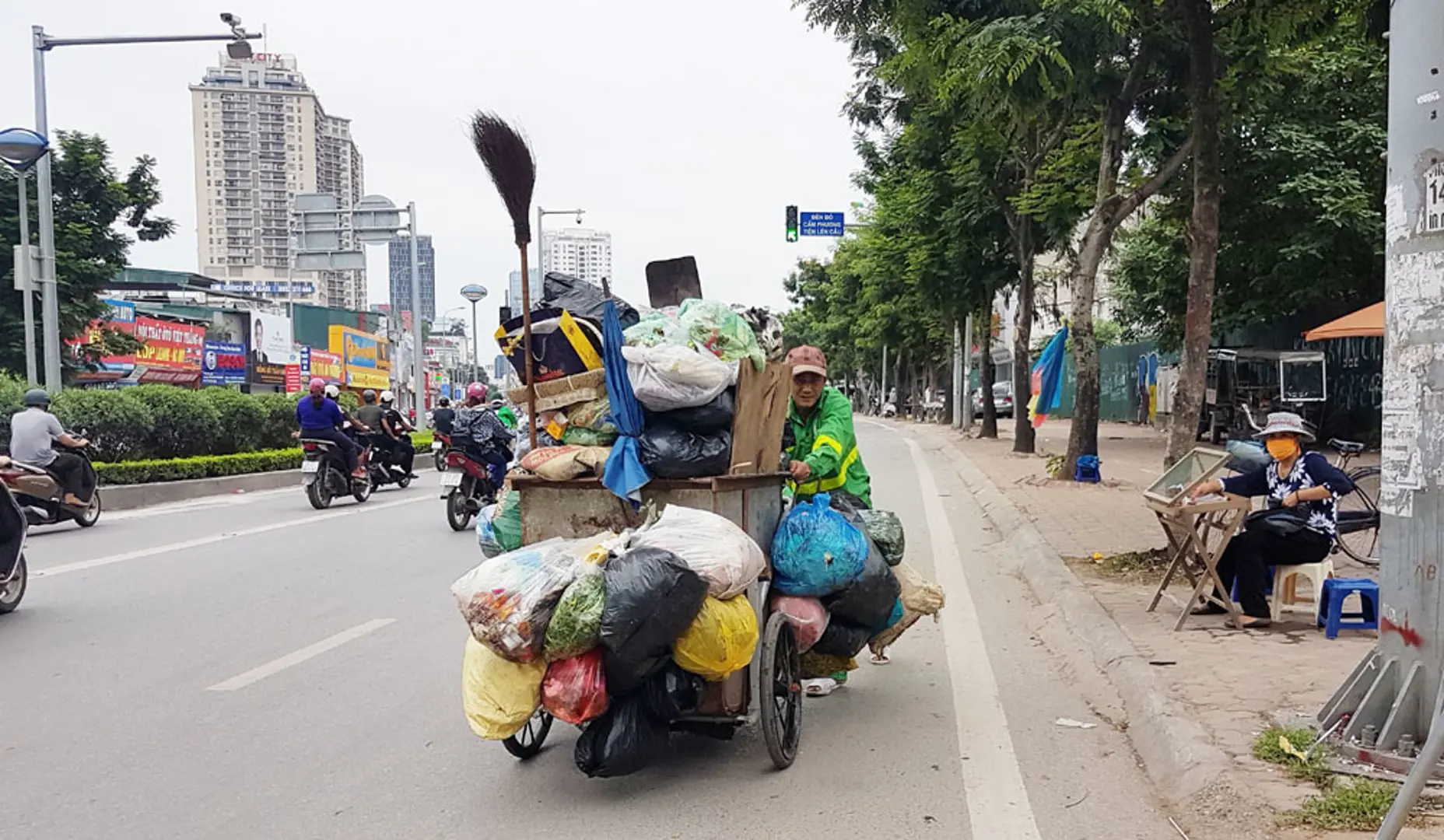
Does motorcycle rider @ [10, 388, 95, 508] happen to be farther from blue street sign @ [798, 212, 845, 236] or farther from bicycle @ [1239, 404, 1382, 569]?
blue street sign @ [798, 212, 845, 236]

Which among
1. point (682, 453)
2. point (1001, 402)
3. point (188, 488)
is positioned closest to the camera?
point (682, 453)

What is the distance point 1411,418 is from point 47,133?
17374mm

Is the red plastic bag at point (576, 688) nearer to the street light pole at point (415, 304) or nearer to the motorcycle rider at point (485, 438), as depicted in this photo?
the motorcycle rider at point (485, 438)

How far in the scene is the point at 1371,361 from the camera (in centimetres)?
2206

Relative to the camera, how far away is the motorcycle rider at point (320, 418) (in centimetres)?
1387

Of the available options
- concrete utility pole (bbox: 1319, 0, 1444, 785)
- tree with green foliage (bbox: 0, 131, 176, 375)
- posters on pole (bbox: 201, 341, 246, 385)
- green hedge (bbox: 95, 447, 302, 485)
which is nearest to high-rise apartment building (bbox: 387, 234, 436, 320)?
posters on pole (bbox: 201, 341, 246, 385)

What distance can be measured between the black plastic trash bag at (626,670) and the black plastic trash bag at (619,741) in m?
0.09

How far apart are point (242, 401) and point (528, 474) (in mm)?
16437

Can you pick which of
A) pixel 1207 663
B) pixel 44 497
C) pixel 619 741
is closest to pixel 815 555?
pixel 619 741

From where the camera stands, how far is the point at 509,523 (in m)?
4.55

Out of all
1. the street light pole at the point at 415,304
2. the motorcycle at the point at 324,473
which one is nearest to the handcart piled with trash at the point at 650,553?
the motorcycle at the point at 324,473

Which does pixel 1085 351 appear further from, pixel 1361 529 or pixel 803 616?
pixel 803 616

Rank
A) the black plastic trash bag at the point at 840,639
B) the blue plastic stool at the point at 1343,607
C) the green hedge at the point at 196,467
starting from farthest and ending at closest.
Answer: the green hedge at the point at 196,467, the blue plastic stool at the point at 1343,607, the black plastic trash bag at the point at 840,639

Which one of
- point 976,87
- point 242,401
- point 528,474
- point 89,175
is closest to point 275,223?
point 89,175
